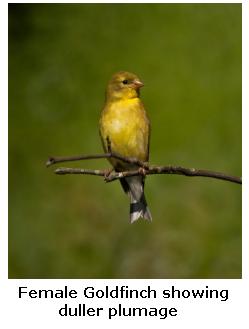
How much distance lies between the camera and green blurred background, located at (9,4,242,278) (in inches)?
291

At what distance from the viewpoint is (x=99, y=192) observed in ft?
26.0

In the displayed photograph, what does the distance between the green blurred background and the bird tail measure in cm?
172

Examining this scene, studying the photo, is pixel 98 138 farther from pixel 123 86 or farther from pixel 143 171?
pixel 143 171

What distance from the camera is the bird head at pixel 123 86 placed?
4.87m

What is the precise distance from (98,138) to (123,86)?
3.21 metres

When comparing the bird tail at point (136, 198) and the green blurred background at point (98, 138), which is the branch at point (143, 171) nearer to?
the bird tail at point (136, 198)

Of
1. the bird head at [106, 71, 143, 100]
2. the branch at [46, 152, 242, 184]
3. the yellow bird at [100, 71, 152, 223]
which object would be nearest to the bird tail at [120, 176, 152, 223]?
the yellow bird at [100, 71, 152, 223]

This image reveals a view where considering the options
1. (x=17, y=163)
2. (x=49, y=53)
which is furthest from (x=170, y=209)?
(x=49, y=53)

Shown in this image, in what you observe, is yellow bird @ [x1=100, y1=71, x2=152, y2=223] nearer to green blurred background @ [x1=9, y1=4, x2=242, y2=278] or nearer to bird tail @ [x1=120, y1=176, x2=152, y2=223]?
bird tail @ [x1=120, y1=176, x2=152, y2=223]

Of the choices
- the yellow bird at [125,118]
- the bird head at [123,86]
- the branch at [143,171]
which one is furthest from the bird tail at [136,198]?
the branch at [143,171]

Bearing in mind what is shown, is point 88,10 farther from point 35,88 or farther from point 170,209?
point 170,209
